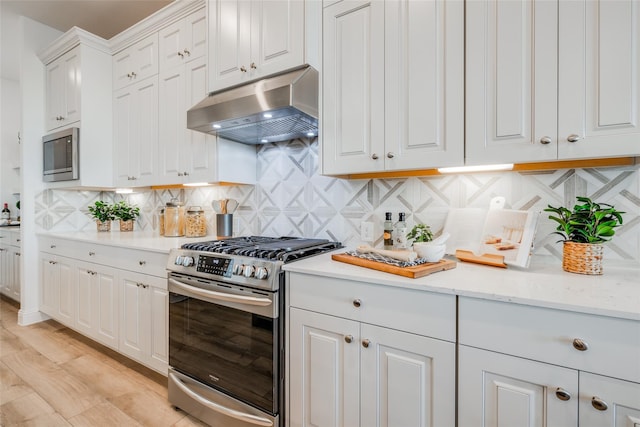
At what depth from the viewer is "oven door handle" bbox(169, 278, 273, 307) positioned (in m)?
1.36

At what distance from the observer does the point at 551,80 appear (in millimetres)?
1117

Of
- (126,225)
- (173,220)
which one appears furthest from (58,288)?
(173,220)

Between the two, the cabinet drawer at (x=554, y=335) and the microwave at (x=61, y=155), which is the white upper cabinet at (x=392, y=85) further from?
the microwave at (x=61, y=155)

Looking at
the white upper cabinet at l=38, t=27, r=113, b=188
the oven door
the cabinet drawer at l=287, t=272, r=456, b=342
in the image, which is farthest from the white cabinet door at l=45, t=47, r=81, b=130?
the cabinet drawer at l=287, t=272, r=456, b=342

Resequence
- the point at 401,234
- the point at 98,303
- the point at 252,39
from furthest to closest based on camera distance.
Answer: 1. the point at 98,303
2. the point at 252,39
3. the point at 401,234

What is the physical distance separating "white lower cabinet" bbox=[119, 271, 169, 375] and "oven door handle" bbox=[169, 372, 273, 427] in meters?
0.22

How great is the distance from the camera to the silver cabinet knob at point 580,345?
32.1 inches

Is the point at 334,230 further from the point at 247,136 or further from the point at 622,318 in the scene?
the point at 622,318

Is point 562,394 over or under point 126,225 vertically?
under

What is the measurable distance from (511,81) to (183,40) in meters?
2.18

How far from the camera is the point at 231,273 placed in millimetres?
1458

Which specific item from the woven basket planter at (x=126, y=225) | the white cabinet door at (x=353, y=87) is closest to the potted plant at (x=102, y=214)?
the woven basket planter at (x=126, y=225)

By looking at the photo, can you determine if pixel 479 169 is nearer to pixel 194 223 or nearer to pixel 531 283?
pixel 531 283

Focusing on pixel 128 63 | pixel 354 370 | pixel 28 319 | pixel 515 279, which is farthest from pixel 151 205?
pixel 515 279
